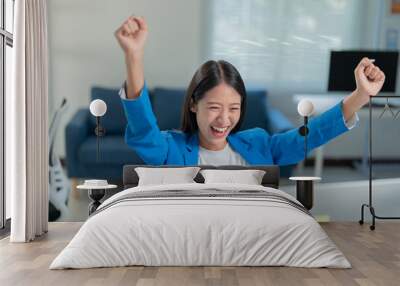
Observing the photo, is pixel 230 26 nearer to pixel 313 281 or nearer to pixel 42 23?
pixel 42 23

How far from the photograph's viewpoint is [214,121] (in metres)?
5.04

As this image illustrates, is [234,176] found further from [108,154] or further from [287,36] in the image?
[287,36]

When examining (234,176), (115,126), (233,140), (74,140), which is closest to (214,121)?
(233,140)

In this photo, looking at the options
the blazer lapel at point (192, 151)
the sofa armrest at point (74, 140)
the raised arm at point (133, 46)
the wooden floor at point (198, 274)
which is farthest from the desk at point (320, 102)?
the sofa armrest at point (74, 140)

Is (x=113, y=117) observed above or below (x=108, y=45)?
below

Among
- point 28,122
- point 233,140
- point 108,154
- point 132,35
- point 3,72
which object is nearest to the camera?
point 28,122

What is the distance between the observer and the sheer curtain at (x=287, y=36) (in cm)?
571

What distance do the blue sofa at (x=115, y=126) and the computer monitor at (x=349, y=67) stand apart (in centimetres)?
57

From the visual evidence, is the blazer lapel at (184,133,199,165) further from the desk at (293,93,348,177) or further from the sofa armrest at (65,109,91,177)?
the desk at (293,93,348,177)

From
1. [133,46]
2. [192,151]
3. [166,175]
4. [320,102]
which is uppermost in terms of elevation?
[133,46]

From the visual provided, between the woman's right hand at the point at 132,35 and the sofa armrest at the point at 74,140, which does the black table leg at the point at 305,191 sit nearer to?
the woman's right hand at the point at 132,35

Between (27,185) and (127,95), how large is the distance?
1.09m

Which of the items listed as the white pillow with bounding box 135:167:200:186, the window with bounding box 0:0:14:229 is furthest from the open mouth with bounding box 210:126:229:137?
the window with bounding box 0:0:14:229

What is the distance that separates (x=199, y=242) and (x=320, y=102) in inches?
106
